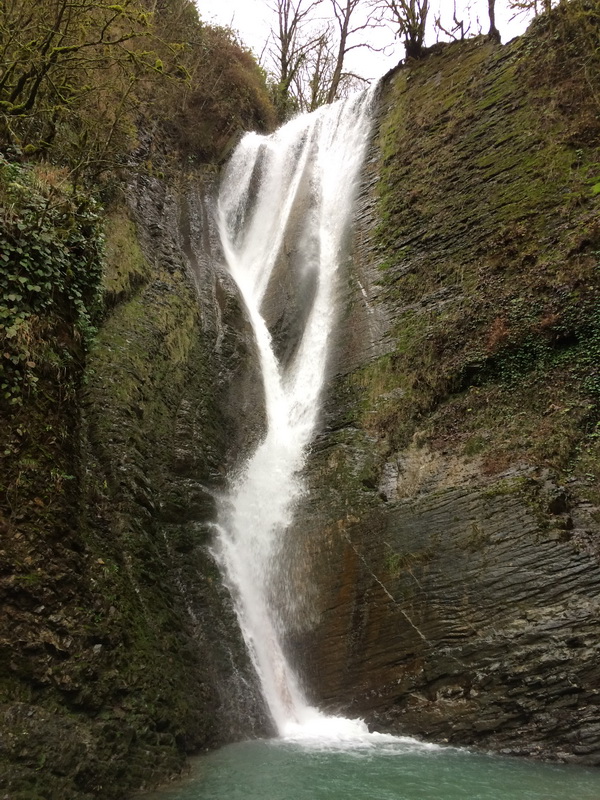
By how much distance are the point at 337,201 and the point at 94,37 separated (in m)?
7.12

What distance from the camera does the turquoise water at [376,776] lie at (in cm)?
501

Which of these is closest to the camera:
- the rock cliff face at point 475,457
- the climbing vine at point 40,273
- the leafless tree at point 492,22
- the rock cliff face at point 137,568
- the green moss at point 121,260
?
the rock cliff face at point 137,568

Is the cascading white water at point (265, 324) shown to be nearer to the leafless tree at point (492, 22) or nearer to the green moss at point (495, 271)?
the green moss at point (495, 271)

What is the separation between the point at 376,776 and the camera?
17.9 ft

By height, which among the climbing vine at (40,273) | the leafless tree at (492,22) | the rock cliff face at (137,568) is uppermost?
the leafless tree at (492,22)

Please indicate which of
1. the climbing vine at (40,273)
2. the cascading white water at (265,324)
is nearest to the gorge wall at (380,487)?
the climbing vine at (40,273)

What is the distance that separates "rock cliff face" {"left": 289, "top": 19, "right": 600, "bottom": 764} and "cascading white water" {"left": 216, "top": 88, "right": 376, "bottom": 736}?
0.48 meters

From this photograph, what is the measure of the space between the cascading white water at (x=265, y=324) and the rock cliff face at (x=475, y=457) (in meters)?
0.48

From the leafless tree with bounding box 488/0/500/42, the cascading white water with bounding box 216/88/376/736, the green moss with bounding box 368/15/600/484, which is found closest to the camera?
the green moss with bounding box 368/15/600/484

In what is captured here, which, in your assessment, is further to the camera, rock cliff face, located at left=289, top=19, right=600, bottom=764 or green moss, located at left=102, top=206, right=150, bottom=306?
green moss, located at left=102, top=206, right=150, bottom=306

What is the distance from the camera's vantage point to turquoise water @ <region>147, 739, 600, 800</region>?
501cm

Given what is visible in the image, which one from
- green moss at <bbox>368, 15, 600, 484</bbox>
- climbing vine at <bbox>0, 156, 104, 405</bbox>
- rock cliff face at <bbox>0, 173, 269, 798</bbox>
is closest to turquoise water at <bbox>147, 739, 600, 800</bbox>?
rock cliff face at <bbox>0, 173, 269, 798</bbox>

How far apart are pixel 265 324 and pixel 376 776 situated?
33.1 ft

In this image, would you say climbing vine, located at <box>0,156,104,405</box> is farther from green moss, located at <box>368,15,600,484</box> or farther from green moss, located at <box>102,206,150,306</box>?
green moss, located at <box>368,15,600,484</box>
